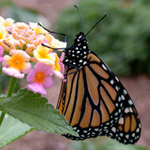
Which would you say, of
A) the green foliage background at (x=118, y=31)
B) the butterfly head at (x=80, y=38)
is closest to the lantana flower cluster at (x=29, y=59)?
the butterfly head at (x=80, y=38)

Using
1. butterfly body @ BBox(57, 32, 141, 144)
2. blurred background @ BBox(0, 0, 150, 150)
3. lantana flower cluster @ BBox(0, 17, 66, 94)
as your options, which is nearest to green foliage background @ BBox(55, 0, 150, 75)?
blurred background @ BBox(0, 0, 150, 150)

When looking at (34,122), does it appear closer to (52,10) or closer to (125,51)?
(125,51)

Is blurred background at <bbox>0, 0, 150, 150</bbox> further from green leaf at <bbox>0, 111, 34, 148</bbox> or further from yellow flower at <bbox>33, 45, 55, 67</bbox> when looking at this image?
yellow flower at <bbox>33, 45, 55, 67</bbox>

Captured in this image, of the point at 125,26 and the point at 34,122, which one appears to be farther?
the point at 125,26

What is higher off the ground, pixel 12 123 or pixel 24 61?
pixel 24 61

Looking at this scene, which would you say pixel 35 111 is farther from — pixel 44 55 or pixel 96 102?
pixel 96 102

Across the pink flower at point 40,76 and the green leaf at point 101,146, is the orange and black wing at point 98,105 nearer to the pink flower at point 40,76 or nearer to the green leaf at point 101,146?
the green leaf at point 101,146

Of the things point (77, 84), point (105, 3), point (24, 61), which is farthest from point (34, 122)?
point (105, 3)

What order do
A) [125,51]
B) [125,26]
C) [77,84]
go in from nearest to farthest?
[77,84]
[125,51]
[125,26]
